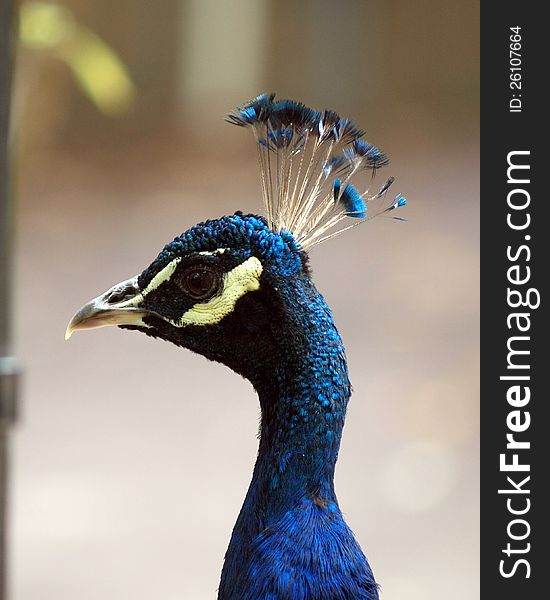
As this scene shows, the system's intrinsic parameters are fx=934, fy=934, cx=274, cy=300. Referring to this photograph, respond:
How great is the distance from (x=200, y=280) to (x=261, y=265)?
0.16 feet

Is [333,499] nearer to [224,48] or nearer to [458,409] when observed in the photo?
[458,409]

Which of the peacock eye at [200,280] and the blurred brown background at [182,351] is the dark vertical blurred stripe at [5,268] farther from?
the peacock eye at [200,280]

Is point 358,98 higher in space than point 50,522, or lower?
higher

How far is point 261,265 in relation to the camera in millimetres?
749

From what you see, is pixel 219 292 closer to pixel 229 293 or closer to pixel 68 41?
pixel 229 293

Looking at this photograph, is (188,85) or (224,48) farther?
(188,85)

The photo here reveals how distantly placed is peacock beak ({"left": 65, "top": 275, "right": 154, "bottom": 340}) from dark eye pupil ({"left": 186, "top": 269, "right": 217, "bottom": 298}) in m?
0.04

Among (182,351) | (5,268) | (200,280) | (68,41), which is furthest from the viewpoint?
(182,351)

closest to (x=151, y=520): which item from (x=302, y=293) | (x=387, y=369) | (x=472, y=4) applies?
(x=387, y=369)

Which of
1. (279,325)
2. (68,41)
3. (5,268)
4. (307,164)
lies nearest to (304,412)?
(279,325)

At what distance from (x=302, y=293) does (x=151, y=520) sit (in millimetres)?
1513

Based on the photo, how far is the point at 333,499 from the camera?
0.79 meters

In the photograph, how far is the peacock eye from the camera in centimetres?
74

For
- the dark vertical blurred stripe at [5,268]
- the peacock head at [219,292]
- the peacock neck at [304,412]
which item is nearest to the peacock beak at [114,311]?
the peacock head at [219,292]
